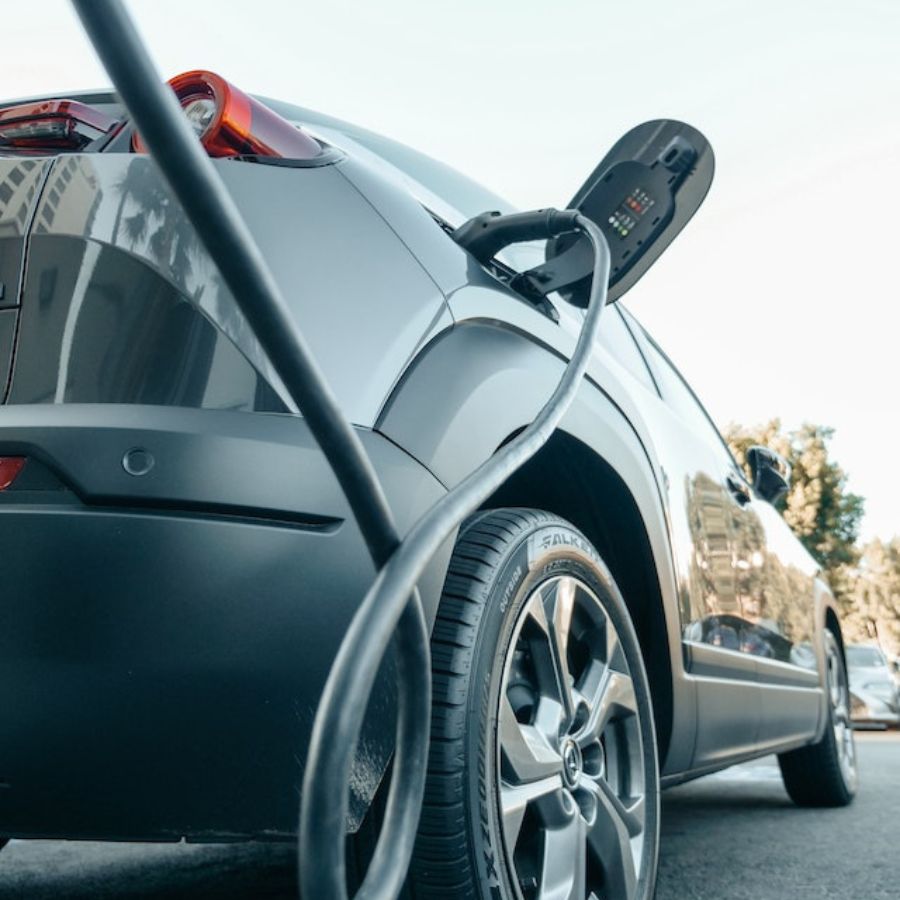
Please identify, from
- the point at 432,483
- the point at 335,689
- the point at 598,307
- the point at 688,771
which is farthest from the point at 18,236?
the point at 688,771

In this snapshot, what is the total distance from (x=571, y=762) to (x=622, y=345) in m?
1.17

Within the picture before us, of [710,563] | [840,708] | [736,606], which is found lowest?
[840,708]

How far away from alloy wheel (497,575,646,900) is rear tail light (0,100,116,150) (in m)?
0.92

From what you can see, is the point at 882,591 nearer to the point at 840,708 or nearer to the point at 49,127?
the point at 840,708

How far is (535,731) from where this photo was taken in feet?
5.61

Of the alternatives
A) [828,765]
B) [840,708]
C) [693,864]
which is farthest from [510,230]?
[840,708]

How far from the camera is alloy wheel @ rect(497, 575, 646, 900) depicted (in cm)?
163

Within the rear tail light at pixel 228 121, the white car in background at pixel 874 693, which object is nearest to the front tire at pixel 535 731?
the rear tail light at pixel 228 121

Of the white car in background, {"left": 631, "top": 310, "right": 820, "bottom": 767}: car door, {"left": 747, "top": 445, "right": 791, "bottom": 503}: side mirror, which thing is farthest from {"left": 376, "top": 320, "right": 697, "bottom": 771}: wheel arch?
the white car in background

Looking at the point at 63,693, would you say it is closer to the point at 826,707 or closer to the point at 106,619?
the point at 106,619

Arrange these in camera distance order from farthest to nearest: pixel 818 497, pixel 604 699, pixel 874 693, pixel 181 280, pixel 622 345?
1. pixel 818 497
2. pixel 874 693
3. pixel 622 345
4. pixel 604 699
5. pixel 181 280

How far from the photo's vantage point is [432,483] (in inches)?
58.6

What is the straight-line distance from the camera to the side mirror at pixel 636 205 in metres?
1.86

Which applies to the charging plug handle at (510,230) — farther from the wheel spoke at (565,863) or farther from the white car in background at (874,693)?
the white car in background at (874,693)
